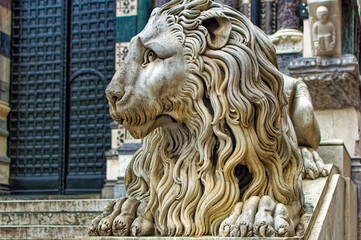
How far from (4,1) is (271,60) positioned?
9778 millimetres

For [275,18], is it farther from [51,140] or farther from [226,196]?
[226,196]

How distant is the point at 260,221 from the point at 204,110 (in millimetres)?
645

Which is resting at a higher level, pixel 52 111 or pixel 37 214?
pixel 52 111

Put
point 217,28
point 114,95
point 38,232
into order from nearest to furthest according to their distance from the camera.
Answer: point 114,95 < point 217,28 < point 38,232

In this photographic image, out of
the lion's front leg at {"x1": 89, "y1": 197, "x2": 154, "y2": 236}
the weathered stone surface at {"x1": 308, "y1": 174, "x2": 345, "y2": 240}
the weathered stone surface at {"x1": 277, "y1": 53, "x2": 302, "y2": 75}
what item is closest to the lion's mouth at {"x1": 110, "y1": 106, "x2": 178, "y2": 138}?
the lion's front leg at {"x1": 89, "y1": 197, "x2": 154, "y2": 236}

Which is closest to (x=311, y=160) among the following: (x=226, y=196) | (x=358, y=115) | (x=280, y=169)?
(x=280, y=169)

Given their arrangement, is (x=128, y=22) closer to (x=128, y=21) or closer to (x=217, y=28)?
(x=128, y=21)

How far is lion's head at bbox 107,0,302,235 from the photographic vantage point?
3.01 m

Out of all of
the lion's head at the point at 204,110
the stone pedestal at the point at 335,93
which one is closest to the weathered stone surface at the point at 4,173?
the stone pedestal at the point at 335,93

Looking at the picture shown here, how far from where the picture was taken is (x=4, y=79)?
11828mm

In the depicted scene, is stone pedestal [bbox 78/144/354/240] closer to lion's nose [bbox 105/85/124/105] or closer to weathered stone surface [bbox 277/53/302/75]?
lion's nose [bbox 105/85/124/105]

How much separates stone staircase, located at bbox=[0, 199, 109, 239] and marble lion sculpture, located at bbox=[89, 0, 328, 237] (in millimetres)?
2084

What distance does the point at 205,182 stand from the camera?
3.02 meters

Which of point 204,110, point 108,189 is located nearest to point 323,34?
point 204,110
